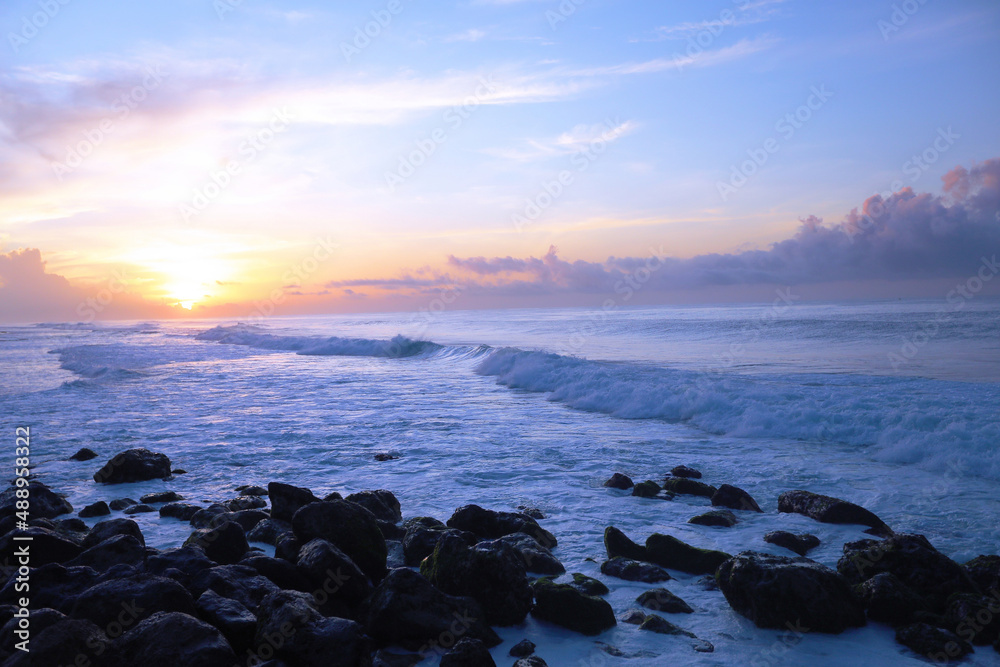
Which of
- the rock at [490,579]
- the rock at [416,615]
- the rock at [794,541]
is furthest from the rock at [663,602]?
the rock at [794,541]

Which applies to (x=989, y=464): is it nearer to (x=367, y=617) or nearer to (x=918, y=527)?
(x=918, y=527)

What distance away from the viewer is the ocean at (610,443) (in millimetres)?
6883

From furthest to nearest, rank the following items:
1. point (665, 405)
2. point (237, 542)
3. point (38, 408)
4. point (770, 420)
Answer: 1. point (38, 408)
2. point (665, 405)
3. point (770, 420)
4. point (237, 542)

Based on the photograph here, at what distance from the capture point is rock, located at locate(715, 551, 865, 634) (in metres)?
5.23

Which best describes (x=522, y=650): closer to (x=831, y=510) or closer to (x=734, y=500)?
(x=734, y=500)

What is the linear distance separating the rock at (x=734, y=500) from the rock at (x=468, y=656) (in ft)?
17.3

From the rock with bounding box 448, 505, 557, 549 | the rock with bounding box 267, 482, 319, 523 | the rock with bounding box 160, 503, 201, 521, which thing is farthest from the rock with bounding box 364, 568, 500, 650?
the rock with bounding box 160, 503, 201, 521

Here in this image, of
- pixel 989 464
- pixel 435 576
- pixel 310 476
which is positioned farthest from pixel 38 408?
pixel 989 464

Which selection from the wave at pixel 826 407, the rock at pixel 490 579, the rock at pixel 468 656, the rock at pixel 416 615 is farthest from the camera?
the wave at pixel 826 407

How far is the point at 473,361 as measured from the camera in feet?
113

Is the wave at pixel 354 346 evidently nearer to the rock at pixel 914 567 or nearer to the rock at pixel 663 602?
the rock at pixel 663 602

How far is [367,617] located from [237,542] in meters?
2.10

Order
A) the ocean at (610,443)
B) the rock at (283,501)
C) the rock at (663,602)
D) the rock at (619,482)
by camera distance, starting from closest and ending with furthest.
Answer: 1. the rock at (663,602)
2. the ocean at (610,443)
3. the rock at (283,501)
4. the rock at (619,482)

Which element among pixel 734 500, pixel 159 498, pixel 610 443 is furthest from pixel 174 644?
pixel 610 443
